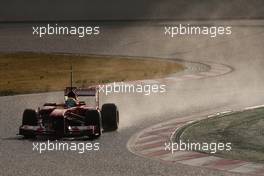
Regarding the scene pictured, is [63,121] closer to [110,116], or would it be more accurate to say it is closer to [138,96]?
[110,116]

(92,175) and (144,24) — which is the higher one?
(144,24)

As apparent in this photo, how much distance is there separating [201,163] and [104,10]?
32281 mm

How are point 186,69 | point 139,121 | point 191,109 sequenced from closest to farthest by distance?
point 139,121, point 191,109, point 186,69

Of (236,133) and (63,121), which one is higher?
(63,121)

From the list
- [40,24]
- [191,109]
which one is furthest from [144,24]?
[191,109]

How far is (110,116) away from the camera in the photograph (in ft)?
51.3

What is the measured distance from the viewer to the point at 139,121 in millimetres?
16906

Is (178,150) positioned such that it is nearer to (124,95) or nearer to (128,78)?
(124,95)

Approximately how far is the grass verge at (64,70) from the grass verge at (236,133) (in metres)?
7.68

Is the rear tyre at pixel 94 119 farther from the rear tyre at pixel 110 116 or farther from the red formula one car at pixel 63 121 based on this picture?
the rear tyre at pixel 110 116

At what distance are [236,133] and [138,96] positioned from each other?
6.59 metres

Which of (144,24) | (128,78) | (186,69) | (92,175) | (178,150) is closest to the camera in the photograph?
(92,175)

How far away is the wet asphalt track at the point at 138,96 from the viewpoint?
12.2m

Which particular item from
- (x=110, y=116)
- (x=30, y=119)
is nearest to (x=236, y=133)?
(x=110, y=116)
